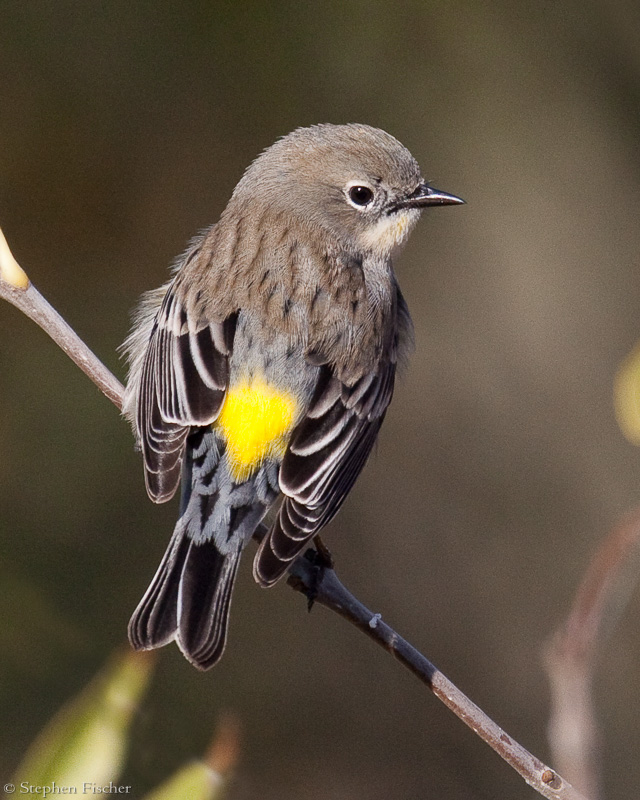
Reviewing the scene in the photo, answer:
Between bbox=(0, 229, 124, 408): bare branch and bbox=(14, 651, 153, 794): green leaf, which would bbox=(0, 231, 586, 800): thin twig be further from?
bbox=(14, 651, 153, 794): green leaf

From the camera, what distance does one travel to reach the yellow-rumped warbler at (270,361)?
3.45m

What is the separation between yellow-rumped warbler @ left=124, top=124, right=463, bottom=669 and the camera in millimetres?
3445

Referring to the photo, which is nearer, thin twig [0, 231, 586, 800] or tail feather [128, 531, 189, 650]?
thin twig [0, 231, 586, 800]

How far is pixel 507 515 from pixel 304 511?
4366 millimetres

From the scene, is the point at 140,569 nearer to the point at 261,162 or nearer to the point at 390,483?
the point at 390,483

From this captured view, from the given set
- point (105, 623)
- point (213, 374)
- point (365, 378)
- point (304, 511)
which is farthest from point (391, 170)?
point (105, 623)

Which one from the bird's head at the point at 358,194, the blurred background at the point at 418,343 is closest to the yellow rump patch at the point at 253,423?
the bird's head at the point at 358,194

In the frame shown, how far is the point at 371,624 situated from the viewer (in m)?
3.23

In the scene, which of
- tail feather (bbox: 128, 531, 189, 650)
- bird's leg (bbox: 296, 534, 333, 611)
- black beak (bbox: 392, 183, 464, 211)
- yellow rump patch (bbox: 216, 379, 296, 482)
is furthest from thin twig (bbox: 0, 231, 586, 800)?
black beak (bbox: 392, 183, 464, 211)

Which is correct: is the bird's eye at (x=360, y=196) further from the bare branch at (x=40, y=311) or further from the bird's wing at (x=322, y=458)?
the bare branch at (x=40, y=311)

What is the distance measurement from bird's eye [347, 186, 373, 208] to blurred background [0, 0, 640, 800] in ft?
8.29

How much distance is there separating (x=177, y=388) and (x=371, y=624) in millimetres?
1159

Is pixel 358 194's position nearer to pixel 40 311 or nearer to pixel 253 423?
pixel 253 423

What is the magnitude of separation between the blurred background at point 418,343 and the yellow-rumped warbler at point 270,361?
7.25 feet
